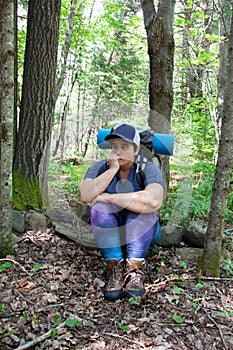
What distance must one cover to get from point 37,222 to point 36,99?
1566 mm

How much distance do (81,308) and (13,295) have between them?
0.58 m

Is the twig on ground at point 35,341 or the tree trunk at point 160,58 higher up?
the tree trunk at point 160,58

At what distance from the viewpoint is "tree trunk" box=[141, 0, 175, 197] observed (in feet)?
13.9

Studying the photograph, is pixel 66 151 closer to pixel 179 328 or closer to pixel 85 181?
pixel 85 181

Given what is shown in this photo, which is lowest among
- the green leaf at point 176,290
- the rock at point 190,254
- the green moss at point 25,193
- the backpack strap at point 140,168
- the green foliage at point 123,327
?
the green foliage at point 123,327

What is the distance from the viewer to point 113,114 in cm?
391

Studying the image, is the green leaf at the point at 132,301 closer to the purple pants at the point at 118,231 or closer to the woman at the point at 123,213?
the woman at the point at 123,213

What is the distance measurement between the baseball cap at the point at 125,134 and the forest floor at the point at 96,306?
1.34 m

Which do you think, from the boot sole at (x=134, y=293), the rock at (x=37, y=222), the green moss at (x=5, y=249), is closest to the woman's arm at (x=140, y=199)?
the boot sole at (x=134, y=293)

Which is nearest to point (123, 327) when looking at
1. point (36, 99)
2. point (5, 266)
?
point (5, 266)

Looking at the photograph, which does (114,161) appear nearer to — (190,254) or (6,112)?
(6,112)

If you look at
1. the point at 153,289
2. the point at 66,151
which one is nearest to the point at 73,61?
the point at 66,151

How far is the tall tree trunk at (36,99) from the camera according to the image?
4227 mm

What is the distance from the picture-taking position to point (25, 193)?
4.24 metres
